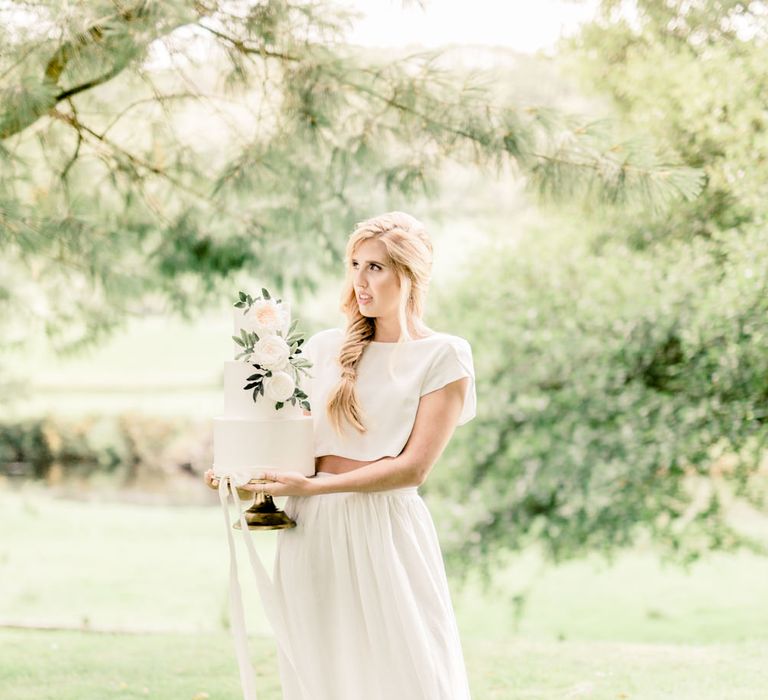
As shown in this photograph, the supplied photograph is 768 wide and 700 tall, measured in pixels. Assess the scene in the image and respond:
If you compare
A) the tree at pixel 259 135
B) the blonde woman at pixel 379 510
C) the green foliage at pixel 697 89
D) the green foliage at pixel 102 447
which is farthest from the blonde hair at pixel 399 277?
the green foliage at pixel 102 447

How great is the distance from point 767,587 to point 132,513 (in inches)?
357

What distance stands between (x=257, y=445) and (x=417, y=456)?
41 centimetres

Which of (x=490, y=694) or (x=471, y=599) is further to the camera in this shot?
(x=471, y=599)

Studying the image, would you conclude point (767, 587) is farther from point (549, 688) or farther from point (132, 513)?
point (132, 513)

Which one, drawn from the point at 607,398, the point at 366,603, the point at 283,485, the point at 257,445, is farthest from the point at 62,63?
the point at 607,398

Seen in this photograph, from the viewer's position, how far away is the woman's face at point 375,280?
2.66m

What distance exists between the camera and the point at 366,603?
264 centimetres

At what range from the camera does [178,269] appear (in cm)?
549

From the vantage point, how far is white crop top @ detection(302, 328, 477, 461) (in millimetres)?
2621

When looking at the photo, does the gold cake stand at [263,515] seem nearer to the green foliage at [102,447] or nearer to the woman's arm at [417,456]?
the woman's arm at [417,456]

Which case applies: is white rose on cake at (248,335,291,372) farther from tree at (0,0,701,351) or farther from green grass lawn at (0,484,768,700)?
green grass lawn at (0,484,768,700)

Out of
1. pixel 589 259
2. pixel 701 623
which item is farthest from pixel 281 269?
pixel 701 623

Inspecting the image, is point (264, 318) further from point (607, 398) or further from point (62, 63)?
point (607, 398)

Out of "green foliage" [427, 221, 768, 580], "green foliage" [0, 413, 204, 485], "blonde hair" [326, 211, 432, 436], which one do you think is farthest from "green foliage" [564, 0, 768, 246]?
"green foliage" [0, 413, 204, 485]
